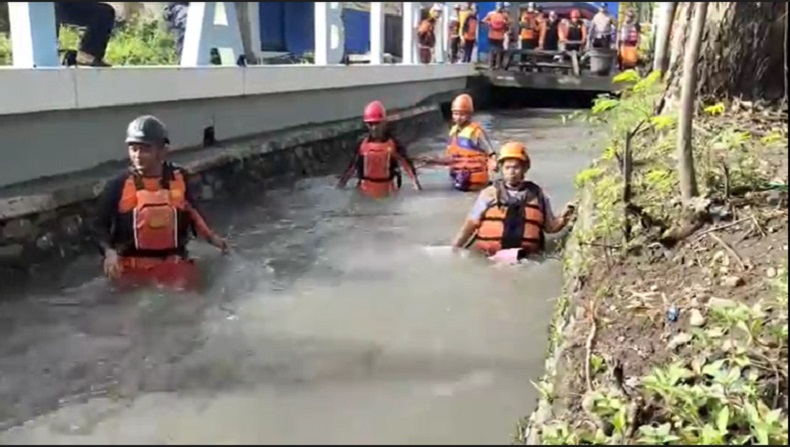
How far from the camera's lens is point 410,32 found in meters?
20.7

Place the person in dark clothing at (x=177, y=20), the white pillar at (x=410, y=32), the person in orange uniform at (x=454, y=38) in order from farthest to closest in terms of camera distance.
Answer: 1. the person in orange uniform at (x=454, y=38)
2. the white pillar at (x=410, y=32)
3. the person in dark clothing at (x=177, y=20)

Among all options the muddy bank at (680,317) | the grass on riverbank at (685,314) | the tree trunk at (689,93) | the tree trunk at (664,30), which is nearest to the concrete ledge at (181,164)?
the muddy bank at (680,317)

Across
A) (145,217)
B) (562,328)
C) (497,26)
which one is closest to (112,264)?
(145,217)

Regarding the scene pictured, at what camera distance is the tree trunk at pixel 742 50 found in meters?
6.25

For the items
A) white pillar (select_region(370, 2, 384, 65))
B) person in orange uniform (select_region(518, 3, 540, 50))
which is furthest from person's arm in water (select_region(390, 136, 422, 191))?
person in orange uniform (select_region(518, 3, 540, 50))

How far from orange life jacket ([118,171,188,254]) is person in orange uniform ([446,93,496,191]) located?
16.8ft

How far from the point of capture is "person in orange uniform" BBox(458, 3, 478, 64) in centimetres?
2569

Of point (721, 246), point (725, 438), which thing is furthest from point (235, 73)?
point (725, 438)

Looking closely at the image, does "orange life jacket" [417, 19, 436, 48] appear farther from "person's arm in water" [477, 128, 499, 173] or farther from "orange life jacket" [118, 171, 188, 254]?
"orange life jacket" [118, 171, 188, 254]

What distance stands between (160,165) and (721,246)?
3.83 meters

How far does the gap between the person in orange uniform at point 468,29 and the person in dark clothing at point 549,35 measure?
8.12 feet

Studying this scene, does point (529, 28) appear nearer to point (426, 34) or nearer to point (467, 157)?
point (426, 34)

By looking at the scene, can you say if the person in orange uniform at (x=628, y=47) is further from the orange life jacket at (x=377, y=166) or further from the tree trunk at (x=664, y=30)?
the tree trunk at (x=664, y=30)

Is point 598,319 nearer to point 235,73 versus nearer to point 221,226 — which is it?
point 221,226
